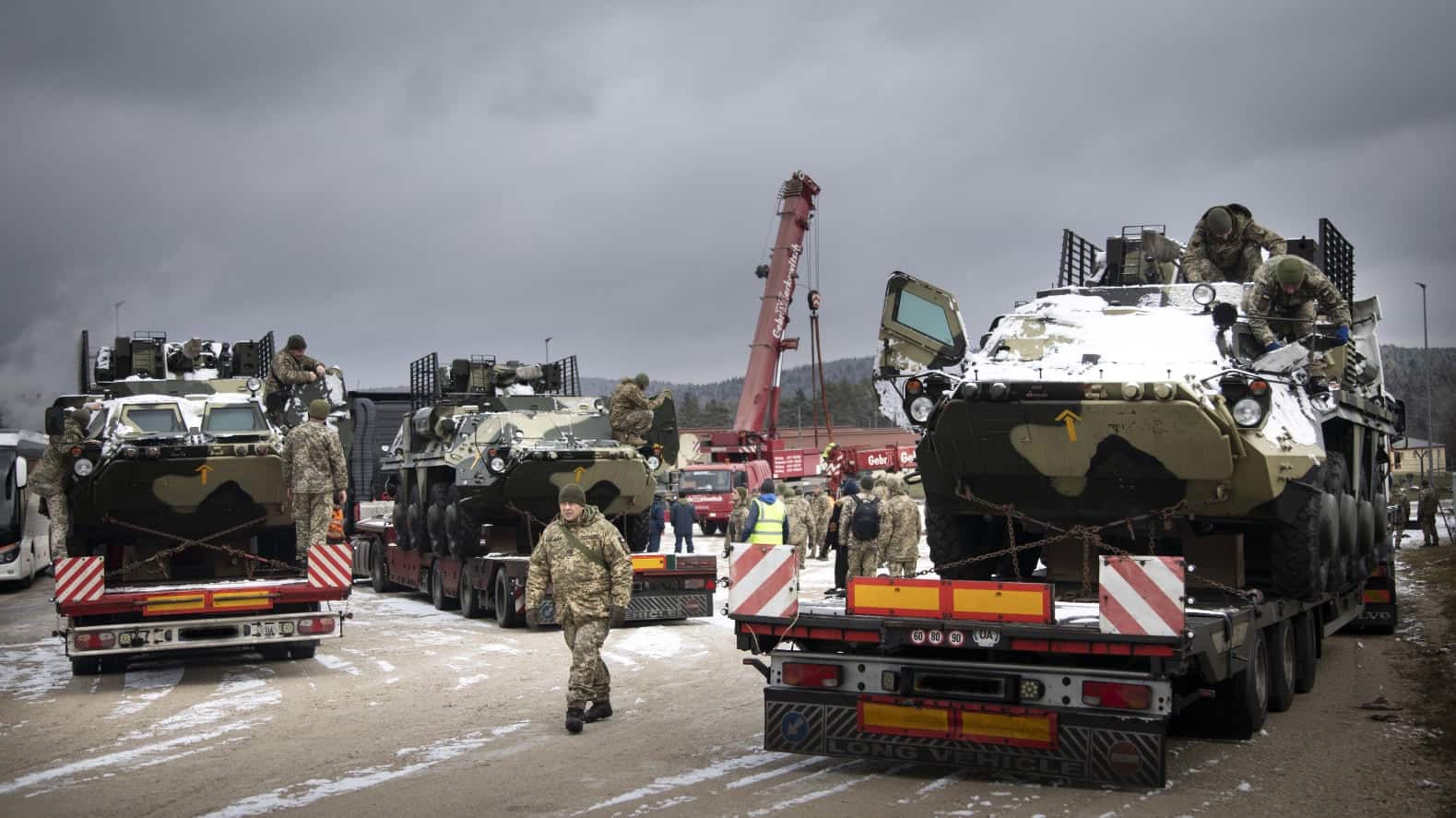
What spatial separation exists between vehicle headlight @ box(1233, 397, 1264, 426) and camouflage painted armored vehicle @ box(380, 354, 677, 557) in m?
10.1

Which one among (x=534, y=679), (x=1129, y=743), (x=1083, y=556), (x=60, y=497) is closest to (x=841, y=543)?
(x=534, y=679)

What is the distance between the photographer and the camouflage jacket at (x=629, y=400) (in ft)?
64.0

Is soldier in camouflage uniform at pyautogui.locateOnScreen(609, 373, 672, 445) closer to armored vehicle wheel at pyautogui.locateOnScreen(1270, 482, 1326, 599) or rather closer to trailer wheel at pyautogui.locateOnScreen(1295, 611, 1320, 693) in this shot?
trailer wheel at pyautogui.locateOnScreen(1295, 611, 1320, 693)

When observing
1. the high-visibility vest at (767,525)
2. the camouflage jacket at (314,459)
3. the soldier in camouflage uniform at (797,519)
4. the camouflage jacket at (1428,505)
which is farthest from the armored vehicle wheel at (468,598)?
the camouflage jacket at (1428,505)

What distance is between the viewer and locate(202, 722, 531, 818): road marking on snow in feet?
26.0

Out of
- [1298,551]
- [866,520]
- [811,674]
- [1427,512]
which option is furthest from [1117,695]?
[1427,512]

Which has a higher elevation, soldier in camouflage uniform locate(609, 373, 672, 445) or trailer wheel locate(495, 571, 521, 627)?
soldier in camouflage uniform locate(609, 373, 672, 445)

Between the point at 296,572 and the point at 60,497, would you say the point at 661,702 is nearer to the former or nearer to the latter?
the point at 296,572

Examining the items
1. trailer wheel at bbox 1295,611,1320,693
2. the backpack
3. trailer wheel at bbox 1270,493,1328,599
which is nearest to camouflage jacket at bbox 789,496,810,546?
the backpack

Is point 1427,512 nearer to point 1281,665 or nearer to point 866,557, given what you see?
point 866,557

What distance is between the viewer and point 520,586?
17594mm

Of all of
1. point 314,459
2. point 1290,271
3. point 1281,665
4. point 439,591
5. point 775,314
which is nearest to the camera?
point 1281,665


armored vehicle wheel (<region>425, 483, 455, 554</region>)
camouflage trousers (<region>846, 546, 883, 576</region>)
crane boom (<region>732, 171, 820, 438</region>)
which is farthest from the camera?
crane boom (<region>732, 171, 820, 438</region>)

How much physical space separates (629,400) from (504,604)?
3221mm
